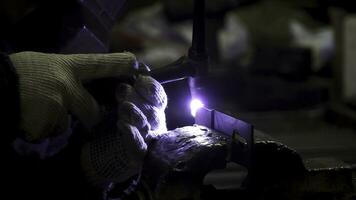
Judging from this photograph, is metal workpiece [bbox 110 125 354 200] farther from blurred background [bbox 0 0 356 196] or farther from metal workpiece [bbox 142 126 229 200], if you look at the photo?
blurred background [bbox 0 0 356 196]

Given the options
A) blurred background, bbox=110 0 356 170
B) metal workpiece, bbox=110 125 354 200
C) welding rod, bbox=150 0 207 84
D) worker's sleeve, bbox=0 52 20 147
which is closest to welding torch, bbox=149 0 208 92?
welding rod, bbox=150 0 207 84

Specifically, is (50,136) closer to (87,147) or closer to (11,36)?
(87,147)

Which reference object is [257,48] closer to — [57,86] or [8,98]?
[57,86]

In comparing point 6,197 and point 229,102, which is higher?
point 6,197

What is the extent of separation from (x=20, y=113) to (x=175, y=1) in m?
2.92

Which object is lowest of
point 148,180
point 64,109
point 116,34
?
point 116,34

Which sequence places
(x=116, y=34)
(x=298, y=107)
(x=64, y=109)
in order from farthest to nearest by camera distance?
(x=116, y=34), (x=298, y=107), (x=64, y=109)

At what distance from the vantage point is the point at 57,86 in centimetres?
170

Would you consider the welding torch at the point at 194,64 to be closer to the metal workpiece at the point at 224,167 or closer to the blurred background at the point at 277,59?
the metal workpiece at the point at 224,167

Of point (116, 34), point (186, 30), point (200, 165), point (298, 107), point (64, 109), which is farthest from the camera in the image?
point (186, 30)

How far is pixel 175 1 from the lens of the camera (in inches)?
175

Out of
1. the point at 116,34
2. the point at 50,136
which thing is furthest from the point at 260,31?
the point at 50,136

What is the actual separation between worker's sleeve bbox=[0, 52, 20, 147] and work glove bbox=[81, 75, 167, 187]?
229 mm

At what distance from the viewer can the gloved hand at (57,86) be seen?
1667 mm
